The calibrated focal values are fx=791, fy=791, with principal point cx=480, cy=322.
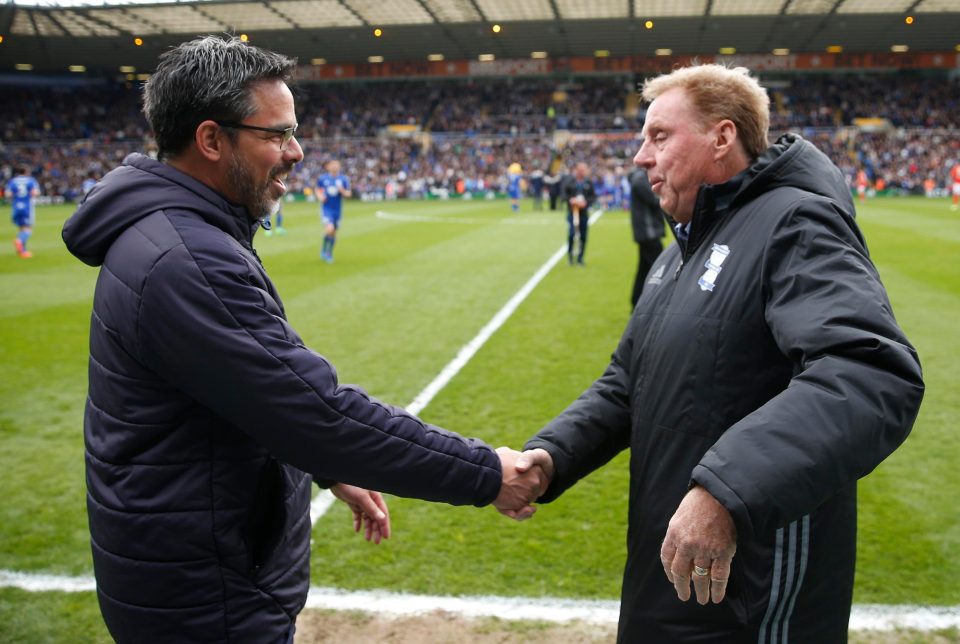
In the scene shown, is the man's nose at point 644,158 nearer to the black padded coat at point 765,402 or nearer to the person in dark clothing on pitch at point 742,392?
the person in dark clothing on pitch at point 742,392

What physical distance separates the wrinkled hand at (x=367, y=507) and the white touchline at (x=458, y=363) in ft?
3.12

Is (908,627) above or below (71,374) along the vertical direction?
above

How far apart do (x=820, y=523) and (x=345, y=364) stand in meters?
6.93

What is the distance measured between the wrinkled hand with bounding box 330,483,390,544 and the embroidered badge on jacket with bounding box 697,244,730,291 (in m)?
1.36

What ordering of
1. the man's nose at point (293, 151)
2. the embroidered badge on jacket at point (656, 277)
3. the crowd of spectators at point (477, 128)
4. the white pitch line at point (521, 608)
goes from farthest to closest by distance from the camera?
the crowd of spectators at point (477, 128) < the white pitch line at point (521, 608) < the embroidered badge on jacket at point (656, 277) < the man's nose at point (293, 151)

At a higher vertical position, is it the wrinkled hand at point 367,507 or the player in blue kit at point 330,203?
the wrinkled hand at point 367,507

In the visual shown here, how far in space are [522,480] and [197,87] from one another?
58.7 inches

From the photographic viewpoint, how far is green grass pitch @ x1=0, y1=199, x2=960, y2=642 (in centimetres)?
428

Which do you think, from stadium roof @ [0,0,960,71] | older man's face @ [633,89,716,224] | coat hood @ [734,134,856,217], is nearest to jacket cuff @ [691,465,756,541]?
coat hood @ [734,134,856,217]

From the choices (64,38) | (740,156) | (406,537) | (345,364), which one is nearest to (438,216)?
(345,364)

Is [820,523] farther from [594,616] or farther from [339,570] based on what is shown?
[339,570]

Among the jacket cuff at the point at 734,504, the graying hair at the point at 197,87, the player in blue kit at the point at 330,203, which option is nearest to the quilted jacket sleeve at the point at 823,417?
the jacket cuff at the point at 734,504

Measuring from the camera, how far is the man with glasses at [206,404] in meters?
1.95

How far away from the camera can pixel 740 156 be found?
2436mm
